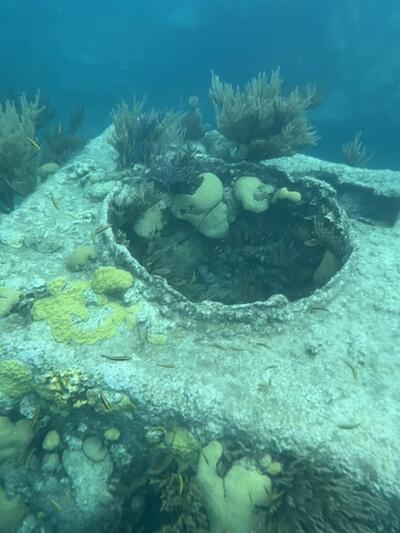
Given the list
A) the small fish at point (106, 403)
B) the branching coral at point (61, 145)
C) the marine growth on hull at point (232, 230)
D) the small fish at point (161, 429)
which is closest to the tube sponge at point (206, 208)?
the marine growth on hull at point (232, 230)

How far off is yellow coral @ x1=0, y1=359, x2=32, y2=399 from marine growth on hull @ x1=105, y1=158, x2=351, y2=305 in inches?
82.1

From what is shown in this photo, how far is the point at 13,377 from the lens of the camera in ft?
12.1

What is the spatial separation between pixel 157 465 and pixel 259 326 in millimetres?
1771

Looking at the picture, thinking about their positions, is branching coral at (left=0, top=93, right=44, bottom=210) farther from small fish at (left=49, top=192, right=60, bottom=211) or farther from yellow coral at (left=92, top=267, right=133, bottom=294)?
yellow coral at (left=92, top=267, right=133, bottom=294)

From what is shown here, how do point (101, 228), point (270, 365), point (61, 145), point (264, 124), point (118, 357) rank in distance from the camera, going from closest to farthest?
point (118, 357) → point (270, 365) → point (101, 228) → point (264, 124) → point (61, 145)

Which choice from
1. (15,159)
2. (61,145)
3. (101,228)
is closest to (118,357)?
(101,228)

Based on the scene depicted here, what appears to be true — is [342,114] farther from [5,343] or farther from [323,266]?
[5,343]

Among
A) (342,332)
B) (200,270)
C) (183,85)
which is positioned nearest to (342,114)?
(183,85)

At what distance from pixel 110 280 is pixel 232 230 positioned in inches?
109

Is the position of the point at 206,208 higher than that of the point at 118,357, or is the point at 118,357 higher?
the point at 206,208

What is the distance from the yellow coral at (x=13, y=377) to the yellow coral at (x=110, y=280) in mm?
1124

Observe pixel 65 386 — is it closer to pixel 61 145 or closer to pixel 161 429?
pixel 161 429

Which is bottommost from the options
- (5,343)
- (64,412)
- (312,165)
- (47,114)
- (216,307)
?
(64,412)

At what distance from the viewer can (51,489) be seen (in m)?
3.94
